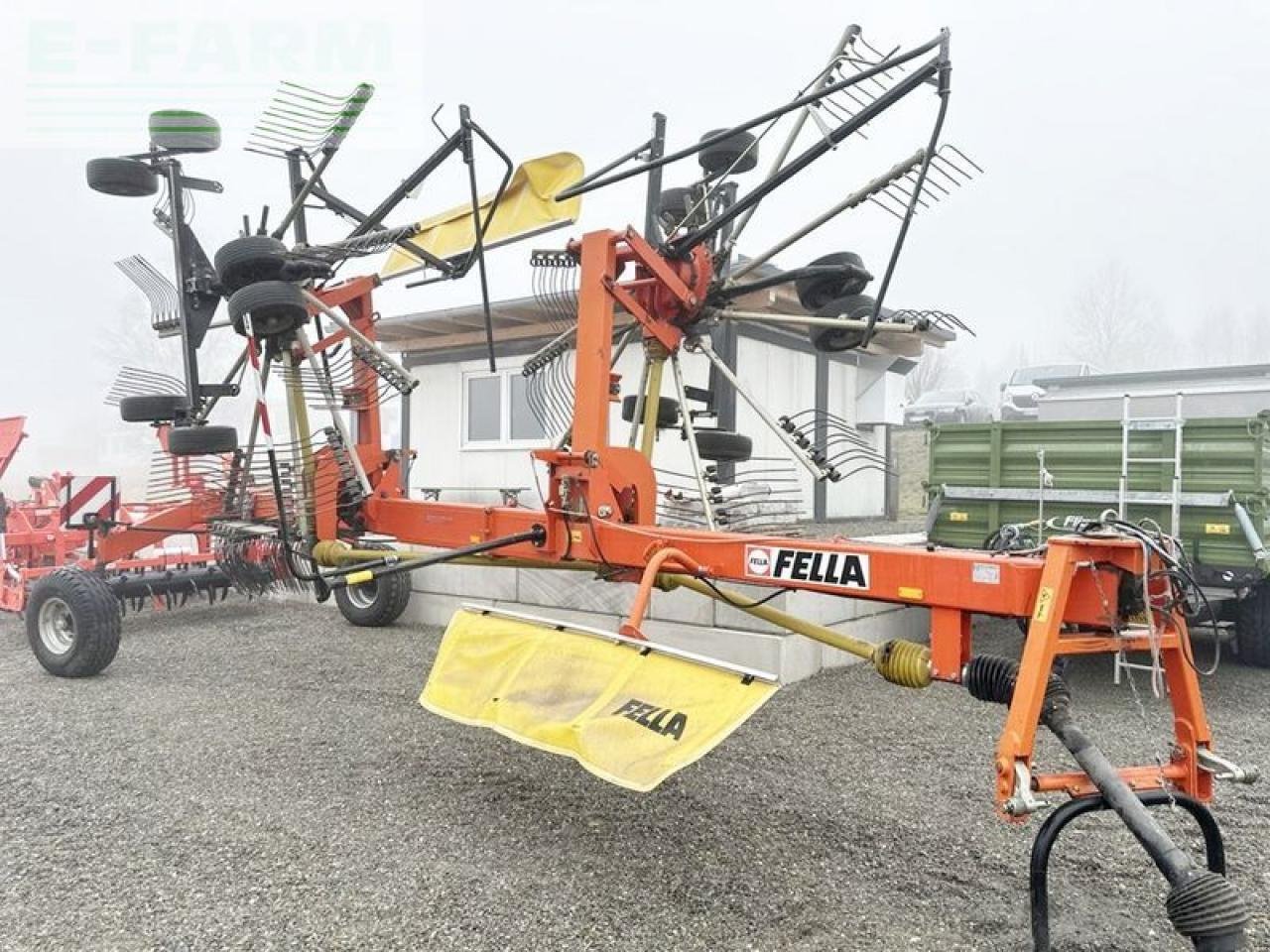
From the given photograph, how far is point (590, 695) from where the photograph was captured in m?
3.04

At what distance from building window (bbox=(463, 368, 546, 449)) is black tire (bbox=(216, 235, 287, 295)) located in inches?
259

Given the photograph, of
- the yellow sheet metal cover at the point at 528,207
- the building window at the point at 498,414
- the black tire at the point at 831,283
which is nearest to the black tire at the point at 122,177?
the yellow sheet metal cover at the point at 528,207

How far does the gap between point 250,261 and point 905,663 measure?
3449mm

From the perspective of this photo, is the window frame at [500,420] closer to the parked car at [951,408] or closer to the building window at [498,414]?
the building window at [498,414]

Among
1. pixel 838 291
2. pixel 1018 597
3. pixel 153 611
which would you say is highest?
pixel 838 291

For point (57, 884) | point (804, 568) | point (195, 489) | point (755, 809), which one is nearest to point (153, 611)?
point (195, 489)

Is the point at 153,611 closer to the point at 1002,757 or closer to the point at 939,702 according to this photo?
the point at 939,702

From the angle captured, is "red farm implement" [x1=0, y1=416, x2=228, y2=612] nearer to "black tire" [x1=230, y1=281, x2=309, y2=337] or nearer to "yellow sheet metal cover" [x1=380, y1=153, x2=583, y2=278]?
"black tire" [x1=230, y1=281, x2=309, y2=337]

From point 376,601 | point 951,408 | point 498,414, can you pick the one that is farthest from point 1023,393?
point 376,601

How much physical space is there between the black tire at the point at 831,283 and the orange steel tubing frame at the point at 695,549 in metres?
0.51

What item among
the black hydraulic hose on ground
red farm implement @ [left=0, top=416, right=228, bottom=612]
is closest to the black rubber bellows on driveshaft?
the black hydraulic hose on ground

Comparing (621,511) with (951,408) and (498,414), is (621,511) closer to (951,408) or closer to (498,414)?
(498,414)

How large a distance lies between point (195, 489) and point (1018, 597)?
208 inches

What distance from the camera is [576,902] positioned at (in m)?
2.91
